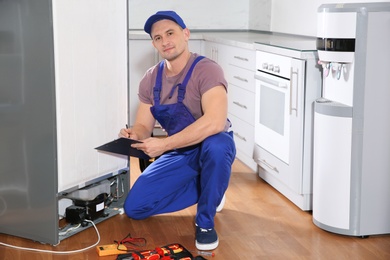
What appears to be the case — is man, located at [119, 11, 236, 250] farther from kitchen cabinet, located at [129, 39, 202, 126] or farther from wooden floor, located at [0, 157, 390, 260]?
kitchen cabinet, located at [129, 39, 202, 126]

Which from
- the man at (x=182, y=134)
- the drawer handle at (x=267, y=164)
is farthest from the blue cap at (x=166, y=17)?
the drawer handle at (x=267, y=164)

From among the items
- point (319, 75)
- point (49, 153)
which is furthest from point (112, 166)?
point (319, 75)

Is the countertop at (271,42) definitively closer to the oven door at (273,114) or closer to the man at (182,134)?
the oven door at (273,114)

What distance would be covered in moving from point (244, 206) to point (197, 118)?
75cm

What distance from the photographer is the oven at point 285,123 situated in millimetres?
3824

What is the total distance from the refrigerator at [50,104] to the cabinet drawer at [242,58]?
1.37 m

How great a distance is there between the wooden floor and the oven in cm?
17

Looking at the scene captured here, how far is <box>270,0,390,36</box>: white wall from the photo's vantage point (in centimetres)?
514

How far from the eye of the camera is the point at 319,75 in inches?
148

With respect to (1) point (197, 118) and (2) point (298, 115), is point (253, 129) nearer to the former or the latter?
(2) point (298, 115)

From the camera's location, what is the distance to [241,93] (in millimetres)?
5051

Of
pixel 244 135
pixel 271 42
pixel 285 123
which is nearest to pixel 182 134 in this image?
pixel 285 123

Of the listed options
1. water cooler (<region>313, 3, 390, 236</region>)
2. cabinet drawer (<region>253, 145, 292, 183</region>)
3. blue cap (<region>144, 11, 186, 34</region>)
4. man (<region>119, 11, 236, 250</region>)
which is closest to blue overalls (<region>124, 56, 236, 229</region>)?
man (<region>119, 11, 236, 250</region>)

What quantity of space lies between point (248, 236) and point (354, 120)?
779mm
